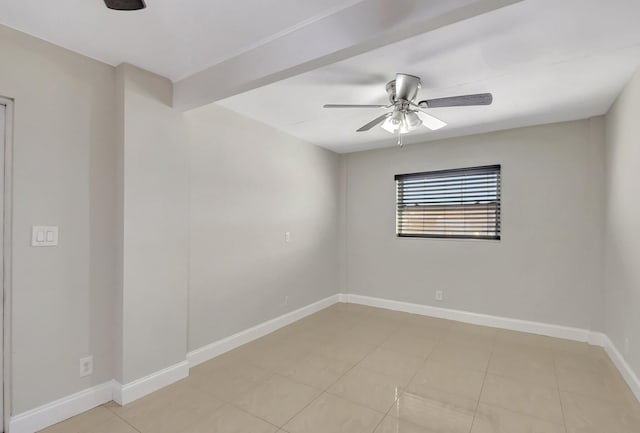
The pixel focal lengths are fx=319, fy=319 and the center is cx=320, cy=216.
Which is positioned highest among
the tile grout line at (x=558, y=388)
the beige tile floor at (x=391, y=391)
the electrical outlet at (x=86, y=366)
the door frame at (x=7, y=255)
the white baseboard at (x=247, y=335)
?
the door frame at (x=7, y=255)

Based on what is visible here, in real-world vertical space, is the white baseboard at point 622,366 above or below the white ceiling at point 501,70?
below

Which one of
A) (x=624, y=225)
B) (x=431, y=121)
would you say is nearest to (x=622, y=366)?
(x=624, y=225)

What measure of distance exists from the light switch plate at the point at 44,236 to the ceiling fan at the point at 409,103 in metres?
2.00

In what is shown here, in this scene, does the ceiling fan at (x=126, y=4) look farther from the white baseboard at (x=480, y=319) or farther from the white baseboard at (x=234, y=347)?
the white baseboard at (x=480, y=319)

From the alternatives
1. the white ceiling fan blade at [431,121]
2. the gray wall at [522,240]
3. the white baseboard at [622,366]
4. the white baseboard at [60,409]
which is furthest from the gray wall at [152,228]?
the white baseboard at [622,366]

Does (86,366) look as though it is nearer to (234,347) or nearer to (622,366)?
(234,347)

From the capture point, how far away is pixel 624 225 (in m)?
2.64

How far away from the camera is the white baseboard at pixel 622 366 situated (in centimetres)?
231

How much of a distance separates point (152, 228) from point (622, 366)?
12.8ft

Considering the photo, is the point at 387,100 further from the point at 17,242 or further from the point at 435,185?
the point at 17,242

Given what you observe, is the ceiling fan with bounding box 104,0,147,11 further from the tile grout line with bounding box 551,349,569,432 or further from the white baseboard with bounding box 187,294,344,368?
the tile grout line with bounding box 551,349,569,432

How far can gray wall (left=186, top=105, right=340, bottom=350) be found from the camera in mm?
2893

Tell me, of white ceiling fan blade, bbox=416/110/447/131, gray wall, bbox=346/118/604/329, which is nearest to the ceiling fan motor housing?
white ceiling fan blade, bbox=416/110/447/131

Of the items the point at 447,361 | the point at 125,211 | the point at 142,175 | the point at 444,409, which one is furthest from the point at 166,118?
the point at 447,361
